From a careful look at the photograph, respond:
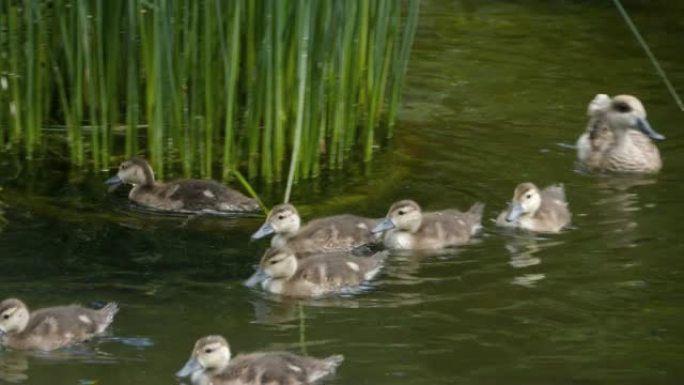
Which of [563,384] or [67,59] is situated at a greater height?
[67,59]

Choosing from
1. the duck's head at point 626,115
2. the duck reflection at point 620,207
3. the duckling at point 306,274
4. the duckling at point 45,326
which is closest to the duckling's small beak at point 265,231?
the duckling at point 306,274

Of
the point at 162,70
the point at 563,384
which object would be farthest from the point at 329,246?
the point at 563,384

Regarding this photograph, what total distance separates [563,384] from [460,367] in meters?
0.49

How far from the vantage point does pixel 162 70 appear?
32.0 feet

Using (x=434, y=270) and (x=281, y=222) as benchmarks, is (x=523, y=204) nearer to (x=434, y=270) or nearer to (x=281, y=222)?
(x=434, y=270)

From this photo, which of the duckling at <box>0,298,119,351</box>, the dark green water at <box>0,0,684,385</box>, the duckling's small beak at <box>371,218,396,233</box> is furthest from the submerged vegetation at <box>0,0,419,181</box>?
the duckling at <box>0,298,119,351</box>

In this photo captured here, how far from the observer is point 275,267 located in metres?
8.63

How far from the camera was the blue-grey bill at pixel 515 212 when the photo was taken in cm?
975

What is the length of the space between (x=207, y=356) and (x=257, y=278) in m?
1.44

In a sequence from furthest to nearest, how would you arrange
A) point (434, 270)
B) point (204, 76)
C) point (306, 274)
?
point (204, 76)
point (434, 270)
point (306, 274)

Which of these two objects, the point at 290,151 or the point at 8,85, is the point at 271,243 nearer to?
the point at 290,151

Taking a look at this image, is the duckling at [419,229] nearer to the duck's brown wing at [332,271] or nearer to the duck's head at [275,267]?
the duck's brown wing at [332,271]

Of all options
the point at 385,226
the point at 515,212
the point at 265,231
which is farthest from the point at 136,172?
the point at 515,212

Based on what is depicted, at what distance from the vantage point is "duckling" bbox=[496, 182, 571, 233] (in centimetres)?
972
